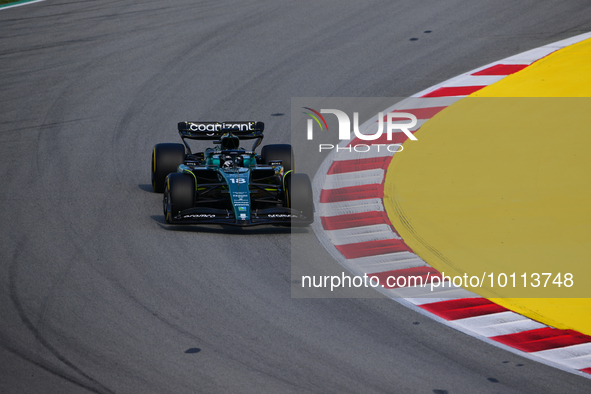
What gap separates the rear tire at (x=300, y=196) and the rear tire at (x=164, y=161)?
2104 mm

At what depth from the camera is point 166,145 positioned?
40.7ft

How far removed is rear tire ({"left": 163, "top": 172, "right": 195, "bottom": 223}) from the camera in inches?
422

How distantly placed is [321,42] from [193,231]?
9.40 metres

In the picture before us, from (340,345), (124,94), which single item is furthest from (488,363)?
(124,94)

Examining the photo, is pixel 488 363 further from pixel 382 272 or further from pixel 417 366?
pixel 382 272

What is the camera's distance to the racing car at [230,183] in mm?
10688

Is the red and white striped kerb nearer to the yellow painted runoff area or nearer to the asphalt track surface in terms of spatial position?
the yellow painted runoff area

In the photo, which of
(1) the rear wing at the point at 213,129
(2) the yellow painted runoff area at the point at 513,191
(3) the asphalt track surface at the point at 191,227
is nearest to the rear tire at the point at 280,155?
(1) the rear wing at the point at 213,129

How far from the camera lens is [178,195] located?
1074cm

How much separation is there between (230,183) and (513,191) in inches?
178
